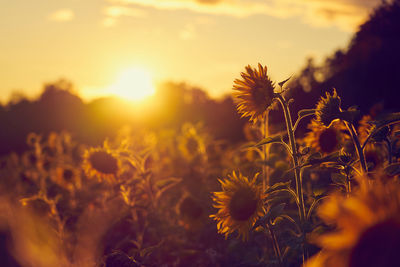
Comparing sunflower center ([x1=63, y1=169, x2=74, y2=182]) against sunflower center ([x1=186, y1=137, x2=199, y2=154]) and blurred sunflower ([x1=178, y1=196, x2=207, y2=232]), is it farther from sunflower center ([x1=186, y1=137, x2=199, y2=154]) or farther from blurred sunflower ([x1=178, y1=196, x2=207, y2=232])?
blurred sunflower ([x1=178, y1=196, x2=207, y2=232])

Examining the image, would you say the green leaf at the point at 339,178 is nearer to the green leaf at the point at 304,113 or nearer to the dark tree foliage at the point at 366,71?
the green leaf at the point at 304,113

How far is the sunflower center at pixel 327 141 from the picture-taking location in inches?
121

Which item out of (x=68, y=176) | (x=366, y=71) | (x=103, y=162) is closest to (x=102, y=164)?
(x=103, y=162)

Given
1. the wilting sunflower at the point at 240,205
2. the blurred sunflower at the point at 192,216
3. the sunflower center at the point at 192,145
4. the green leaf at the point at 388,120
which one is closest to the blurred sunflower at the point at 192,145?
the sunflower center at the point at 192,145

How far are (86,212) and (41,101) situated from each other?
26.2m

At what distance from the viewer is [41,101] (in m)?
28.9

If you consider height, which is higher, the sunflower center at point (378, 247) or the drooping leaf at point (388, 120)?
the drooping leaf at point (388, 120)

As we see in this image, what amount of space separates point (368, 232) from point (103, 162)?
3.72 m

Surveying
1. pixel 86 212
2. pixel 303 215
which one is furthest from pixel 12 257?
pixel 303 215

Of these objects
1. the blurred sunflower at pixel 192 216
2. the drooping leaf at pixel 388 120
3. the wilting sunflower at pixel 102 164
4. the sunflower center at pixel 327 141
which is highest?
the drooping leaf at pixel 388 120

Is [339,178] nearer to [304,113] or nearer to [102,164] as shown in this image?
[304,113]

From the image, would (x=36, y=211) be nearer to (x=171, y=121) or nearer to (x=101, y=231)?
(x=101, y=231)

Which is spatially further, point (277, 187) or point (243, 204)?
point (243, 204)

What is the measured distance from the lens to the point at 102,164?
441 centimetres
